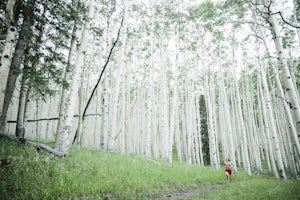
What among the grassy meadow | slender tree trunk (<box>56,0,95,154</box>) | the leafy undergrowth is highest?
slender tree trunk (<box>56,0,95,154</box>)

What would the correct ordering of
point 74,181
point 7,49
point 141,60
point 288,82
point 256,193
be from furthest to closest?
point 141,60 < point 256,193 < point 288,82 < point 7,49 < point 74,181

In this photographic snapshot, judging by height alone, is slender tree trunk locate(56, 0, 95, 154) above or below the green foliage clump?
above

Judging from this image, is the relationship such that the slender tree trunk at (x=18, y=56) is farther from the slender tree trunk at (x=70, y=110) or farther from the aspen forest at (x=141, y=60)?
the slender tree trunk at (x=70, y=110)

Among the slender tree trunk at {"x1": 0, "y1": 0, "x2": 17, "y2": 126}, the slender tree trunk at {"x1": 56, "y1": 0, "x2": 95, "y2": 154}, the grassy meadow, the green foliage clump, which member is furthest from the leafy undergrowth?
the slender tree trunk at {"x1": 0, "y1": 0, "x2": 17, "y2": 126}

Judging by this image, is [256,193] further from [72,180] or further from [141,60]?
[141,60]

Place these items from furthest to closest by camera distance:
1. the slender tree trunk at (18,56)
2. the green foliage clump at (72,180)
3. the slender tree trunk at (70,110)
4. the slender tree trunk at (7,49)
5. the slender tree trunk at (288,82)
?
the slender tree trunk at (18,56) < the slender tree trunk at (70,110) < the slender tree trunk at (288,82) < the slender tree trunk at (7,49) < the green foliage clump at (72,180)

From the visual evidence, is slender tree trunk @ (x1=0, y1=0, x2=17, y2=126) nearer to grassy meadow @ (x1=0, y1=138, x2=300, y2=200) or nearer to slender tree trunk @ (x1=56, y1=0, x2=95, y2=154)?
grassy meadow @ (x1=0, y1=138, x2=300, y2=200)

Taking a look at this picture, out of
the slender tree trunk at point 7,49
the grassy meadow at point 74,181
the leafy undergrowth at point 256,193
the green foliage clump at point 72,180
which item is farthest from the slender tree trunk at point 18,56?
the leafy undergrowth at point 256,193

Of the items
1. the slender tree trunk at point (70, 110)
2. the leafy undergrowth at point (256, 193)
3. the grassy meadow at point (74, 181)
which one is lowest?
the leafy undergrowth at point (256, 193)

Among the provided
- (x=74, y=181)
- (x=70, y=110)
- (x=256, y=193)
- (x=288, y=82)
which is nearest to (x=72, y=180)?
(x=74, y=181)

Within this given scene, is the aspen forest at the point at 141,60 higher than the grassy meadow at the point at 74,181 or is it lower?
higher

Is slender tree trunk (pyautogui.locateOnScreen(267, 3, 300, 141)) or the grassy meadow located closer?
the grassy meadow

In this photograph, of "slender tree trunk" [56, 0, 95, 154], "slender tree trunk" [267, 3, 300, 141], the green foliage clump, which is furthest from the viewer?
"slender tree trunk" [56, 0, 95, 154]

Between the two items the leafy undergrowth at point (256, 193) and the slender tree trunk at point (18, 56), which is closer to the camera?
the leafy undergrowth at point (256, 193)
